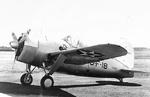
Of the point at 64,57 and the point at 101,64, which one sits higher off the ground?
the point at 64,57

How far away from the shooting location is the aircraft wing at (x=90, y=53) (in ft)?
26.0

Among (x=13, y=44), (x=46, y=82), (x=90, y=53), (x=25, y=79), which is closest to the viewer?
(x=90, y=53)

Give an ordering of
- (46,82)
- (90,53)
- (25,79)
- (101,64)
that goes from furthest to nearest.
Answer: (101,64)
(25,79)
(46,82)
(90,53)

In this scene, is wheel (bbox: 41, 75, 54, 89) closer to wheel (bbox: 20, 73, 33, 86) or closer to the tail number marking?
wheel (bbox: 20, 73, 33, 86)

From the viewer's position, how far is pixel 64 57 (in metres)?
8.80

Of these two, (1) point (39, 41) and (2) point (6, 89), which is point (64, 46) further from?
(2) point (6, 89)

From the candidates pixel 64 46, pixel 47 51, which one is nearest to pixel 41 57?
pixel 47 51

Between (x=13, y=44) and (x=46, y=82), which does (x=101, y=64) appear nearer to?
(x=46, y=82)

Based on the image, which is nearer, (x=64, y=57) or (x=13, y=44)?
(x=64, y=57)

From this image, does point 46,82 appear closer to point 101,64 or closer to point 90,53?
point 90,53

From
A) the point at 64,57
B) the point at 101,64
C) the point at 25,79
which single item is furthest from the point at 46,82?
the point at 101,64

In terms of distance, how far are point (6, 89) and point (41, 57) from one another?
1590 millimetres

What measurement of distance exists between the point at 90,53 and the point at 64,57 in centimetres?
87

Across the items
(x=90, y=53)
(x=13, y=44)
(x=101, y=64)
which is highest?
(x=13, y=44)
